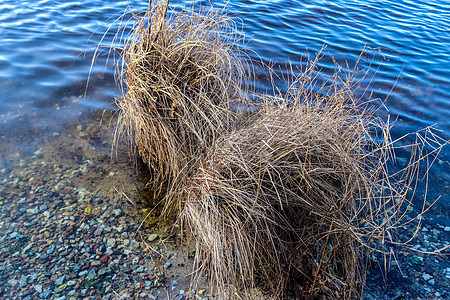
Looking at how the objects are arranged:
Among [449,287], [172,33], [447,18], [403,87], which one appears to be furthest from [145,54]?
[447,18]

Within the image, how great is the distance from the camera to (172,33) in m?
4.10

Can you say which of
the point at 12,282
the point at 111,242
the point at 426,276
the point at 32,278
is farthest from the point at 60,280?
the point at 426,276

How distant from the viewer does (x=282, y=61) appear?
7523mm

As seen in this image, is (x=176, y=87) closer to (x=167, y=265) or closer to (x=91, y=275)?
(x=167, y=265)

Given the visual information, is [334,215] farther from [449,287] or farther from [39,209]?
[39,209]

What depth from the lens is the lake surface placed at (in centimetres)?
491

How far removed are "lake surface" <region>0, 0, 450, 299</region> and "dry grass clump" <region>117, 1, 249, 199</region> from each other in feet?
2.22

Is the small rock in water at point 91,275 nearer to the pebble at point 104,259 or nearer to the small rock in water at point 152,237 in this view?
the pebble at point 104,259

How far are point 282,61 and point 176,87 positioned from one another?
3.98m

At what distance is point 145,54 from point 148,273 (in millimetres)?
2100

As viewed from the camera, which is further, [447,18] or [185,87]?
[447,18]

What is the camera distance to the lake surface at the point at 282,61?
4.91m

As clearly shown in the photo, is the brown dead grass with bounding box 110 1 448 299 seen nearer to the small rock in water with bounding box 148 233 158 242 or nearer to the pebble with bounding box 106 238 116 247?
the small rock in water with bounding box 148 233 158 242

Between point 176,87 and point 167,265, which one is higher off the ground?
point 176,87
